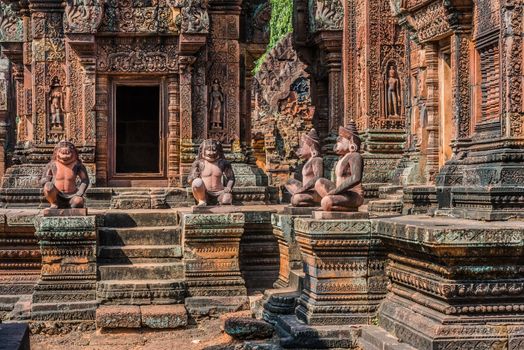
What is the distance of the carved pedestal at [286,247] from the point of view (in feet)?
38.1

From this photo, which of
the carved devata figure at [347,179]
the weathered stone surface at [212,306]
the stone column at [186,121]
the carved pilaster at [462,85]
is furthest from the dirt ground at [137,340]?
the stone column at [186,121]

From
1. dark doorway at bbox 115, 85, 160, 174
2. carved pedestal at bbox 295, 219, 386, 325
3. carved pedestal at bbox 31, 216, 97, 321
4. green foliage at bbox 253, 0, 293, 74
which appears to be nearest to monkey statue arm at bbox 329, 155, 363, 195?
carved pedestal at bbox 295, 219, 386, 325

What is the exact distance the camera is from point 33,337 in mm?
11227

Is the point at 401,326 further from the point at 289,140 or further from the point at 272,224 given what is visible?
the point at 289,140

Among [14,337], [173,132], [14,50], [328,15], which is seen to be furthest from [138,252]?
[14,50]

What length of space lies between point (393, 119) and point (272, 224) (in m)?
4.89

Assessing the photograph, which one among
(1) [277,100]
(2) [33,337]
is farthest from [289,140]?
(2) [33,337]

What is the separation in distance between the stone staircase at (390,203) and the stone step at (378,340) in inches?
158

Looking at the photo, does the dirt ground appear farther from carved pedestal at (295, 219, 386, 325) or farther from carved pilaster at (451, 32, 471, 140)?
carved pilaster at (451, 32, 471, 140)

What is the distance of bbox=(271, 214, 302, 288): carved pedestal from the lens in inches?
457

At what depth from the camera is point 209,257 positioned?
12.4 meters

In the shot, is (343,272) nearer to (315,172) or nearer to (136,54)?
(315,172)

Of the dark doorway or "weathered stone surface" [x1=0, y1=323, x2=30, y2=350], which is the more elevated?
the dark doorway

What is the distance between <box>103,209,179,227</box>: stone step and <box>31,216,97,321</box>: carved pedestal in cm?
115
